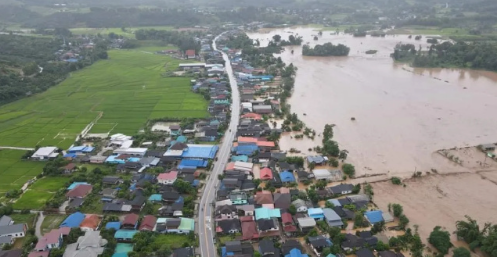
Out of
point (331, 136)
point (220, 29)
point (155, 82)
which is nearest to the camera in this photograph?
point (331, 136)

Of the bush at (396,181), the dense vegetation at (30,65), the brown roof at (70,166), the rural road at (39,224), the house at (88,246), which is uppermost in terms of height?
the dense vegetation at (30,65)

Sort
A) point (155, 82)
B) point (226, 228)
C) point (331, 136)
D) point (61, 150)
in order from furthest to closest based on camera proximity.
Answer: point (155, 82)
point (331, 136)
point (61, 150)
point (226, 228)

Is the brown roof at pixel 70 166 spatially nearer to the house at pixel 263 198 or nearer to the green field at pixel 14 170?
the green field at pixel 14 170

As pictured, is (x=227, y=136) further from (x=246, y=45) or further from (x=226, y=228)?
(x=246, y=45)

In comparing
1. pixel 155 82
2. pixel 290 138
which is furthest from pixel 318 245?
pixel 155 82

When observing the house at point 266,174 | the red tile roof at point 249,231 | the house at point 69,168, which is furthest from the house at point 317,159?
the house at point 69,168

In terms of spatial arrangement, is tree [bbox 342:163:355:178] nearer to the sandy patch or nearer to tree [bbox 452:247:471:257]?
the sandy patch
